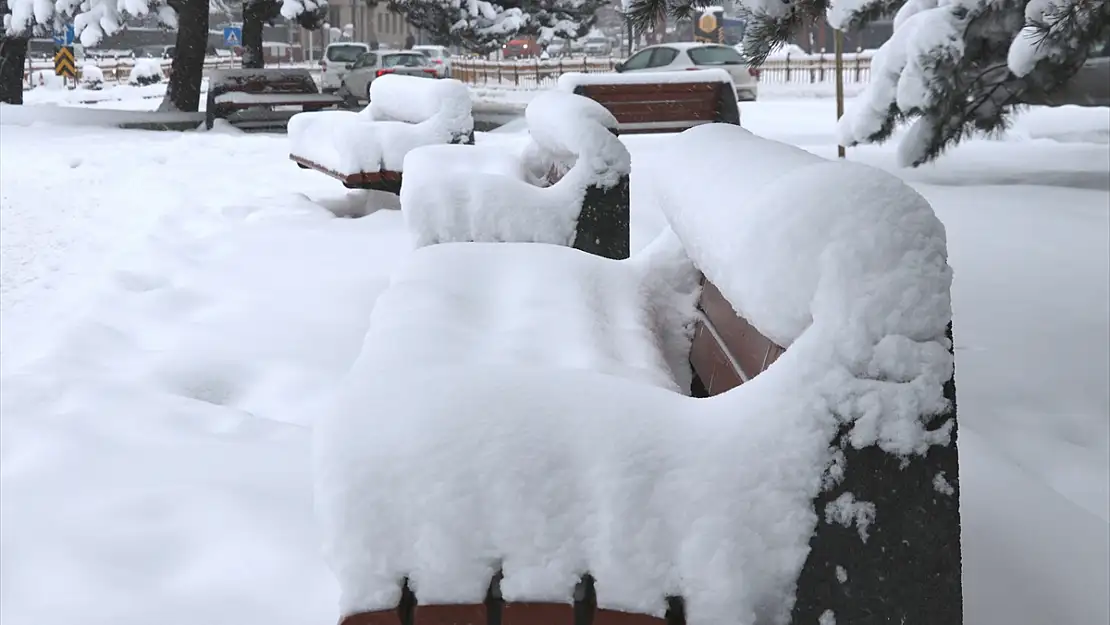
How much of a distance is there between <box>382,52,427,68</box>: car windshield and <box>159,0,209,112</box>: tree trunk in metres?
7.05

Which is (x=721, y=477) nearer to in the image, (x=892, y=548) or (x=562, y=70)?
(x=892, y=548)

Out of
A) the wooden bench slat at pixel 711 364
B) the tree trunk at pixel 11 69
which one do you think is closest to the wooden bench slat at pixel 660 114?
the wooden bench slat at pixel 711 364

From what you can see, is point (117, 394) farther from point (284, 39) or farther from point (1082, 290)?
point (284, 39)

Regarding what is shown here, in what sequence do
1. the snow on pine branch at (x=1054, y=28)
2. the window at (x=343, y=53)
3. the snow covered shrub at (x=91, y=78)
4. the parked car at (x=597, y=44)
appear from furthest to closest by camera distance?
the parked car at (x=597, y=44)
the snow covered shrub at (x=91, y=78)
the window at (x=343, y=53)
the snow on pine branch at (x=1054, y=28)

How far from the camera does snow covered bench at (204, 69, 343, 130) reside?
55.5 ft

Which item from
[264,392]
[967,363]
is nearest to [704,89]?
[967,363]

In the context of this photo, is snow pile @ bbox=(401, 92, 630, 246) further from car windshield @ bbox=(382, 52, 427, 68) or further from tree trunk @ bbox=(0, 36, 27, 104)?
car windshield @ bbox=(382, 52, 427, 68)

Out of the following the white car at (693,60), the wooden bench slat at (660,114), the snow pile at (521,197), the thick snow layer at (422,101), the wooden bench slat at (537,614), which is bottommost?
the wooden bench slat at (537,614)

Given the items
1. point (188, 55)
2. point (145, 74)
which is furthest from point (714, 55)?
point (145, 74)

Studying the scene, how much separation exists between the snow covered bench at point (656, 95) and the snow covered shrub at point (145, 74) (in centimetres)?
3609

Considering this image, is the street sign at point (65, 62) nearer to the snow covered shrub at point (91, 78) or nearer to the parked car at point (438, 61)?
the snow covered shrub at point (91, 78)

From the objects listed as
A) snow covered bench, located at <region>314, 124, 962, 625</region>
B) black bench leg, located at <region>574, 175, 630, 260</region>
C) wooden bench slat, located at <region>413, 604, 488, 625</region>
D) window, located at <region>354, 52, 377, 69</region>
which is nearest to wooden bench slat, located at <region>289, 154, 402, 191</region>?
black bench leg, located at <region>574, 175, 630, 260</region>

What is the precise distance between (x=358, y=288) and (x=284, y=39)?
75042 millimetres

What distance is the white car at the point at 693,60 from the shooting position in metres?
22.6
